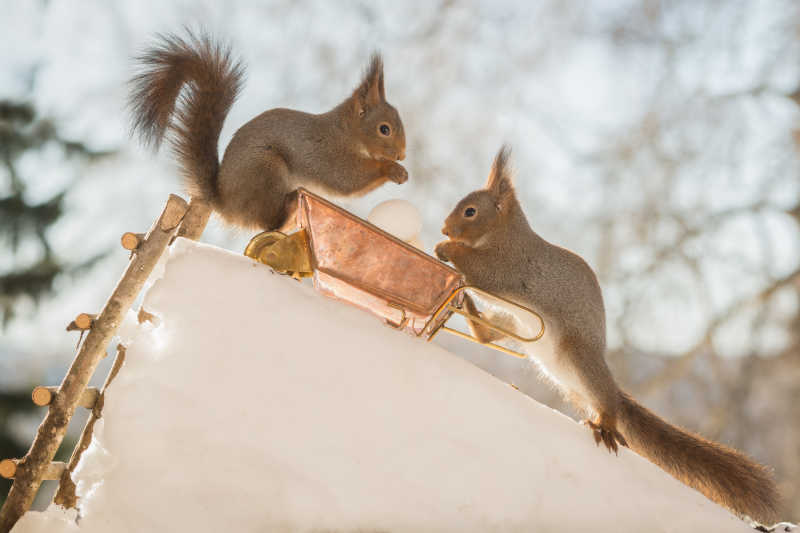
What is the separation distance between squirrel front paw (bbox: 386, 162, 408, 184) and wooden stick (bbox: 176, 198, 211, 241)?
0.39 metres

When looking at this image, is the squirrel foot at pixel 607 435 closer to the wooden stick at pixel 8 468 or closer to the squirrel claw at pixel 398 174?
the squirrel claw at pixel 398 174

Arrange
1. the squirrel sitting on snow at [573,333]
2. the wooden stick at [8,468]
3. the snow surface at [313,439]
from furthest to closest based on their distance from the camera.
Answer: the squirrel sitting on snow at [573,333], the wooden stick at [8,468], the snow surface at [313,439]

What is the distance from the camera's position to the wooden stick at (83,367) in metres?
0.97

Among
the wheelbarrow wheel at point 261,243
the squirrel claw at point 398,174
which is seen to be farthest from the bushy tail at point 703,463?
the wheelbarrow wheel at point 261,243

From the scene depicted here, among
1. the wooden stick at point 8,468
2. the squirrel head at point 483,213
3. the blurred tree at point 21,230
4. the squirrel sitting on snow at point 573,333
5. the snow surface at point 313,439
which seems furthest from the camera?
the blurred tree at point 21,230

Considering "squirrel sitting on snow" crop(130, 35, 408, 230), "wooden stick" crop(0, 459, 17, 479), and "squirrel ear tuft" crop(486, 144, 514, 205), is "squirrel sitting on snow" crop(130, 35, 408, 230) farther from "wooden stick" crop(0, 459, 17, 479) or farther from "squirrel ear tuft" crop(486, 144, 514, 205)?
"wooden stick" crop(0, 459, 17, 479)

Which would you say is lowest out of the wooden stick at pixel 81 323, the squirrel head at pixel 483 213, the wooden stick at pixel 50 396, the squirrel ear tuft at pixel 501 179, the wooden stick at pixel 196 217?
the wooden stick at pixel 50 396

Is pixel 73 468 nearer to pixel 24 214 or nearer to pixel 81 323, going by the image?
pixel 81 323

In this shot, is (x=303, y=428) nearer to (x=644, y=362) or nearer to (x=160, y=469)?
(x=160, y=469)

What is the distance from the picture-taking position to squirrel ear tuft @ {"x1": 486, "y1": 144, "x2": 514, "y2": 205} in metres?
1.31

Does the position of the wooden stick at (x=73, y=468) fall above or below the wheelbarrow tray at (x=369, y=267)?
below

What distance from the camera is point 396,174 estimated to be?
1.28m

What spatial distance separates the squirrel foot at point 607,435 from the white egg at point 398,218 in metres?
0.50

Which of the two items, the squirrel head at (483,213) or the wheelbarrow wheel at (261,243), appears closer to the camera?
the wheelbarrow wheel at (261,243)
